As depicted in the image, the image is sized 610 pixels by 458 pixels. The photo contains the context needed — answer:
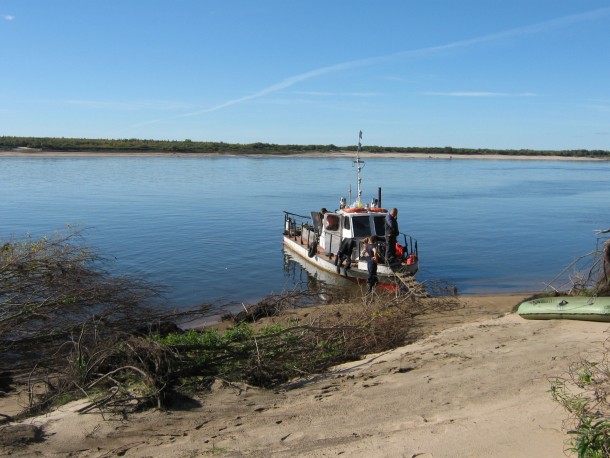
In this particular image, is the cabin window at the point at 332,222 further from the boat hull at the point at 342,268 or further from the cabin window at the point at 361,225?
the cabin window at the point at 361,225

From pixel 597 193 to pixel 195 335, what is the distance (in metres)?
59.8

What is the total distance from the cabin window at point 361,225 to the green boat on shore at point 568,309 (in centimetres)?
866

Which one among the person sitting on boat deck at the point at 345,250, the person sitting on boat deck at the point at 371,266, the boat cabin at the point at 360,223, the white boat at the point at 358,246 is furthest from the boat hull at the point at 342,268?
the boat cabin at the point at 360,223

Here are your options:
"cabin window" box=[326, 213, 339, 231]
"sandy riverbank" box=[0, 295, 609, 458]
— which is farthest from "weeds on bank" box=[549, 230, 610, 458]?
"cabin window" box=[326, 213, 339, 231]

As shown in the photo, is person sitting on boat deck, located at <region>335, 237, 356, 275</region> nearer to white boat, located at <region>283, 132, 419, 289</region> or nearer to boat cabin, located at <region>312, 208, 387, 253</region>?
white boat, located at <region>283, 132, 419, 289</region>

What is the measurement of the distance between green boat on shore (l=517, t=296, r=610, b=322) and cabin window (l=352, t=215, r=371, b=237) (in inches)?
341

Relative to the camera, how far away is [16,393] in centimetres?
859

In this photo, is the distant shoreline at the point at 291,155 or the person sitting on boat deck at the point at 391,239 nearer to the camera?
the person sitting on boat deck at the point at 391,239

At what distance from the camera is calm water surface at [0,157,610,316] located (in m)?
20.8

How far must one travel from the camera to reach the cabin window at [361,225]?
19.0 meters

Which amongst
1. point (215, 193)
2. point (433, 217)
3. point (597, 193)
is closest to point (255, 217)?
point (433, 217)

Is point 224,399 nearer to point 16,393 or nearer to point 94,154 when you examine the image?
point 16,393

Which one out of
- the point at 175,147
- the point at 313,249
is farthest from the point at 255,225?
the point at 175,147

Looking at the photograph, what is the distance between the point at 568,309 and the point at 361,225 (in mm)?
9792
